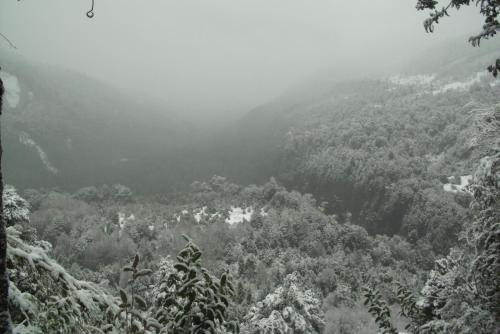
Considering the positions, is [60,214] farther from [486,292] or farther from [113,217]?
[486,292]

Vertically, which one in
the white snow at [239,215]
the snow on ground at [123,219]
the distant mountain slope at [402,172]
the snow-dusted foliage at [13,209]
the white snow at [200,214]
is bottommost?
the snow on ground at [123,219]

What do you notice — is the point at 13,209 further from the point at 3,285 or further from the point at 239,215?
the point at 239,215

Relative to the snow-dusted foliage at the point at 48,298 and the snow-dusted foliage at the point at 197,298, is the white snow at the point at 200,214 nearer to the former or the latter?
the snow-dusted foliage at the point at 197,298

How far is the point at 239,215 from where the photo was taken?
491 ft

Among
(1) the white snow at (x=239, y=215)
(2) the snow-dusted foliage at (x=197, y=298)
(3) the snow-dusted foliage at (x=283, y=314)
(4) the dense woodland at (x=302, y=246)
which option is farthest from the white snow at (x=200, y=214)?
(2) the snow-dusted foliage at (x=197, y=298)

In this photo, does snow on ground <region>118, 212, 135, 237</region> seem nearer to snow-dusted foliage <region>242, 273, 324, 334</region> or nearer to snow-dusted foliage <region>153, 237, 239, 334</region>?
snow-dusted foliage <region>242, 273, 324, 334</region>

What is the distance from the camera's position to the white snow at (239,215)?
143m

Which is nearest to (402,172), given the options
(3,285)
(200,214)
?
(200,214)

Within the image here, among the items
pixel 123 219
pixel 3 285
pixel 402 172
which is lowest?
pixel 123 219

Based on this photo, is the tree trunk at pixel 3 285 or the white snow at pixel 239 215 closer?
the tree trunk at pixel 3 285

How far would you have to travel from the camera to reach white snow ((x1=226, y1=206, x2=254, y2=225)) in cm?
14319

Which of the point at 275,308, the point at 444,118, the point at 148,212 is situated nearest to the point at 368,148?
the point at 444,118

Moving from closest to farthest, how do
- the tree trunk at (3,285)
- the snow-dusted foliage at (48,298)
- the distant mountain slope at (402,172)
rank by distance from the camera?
1. the tree trunk at (3,285)
2. the snow-dusted foliage at (48,298)
3. the distant mountain slope at (402,172)

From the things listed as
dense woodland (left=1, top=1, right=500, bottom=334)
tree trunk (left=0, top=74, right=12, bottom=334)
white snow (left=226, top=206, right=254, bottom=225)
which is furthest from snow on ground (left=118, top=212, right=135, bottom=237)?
tree trunk (left=0, top=74, right=12, bottom=334)
